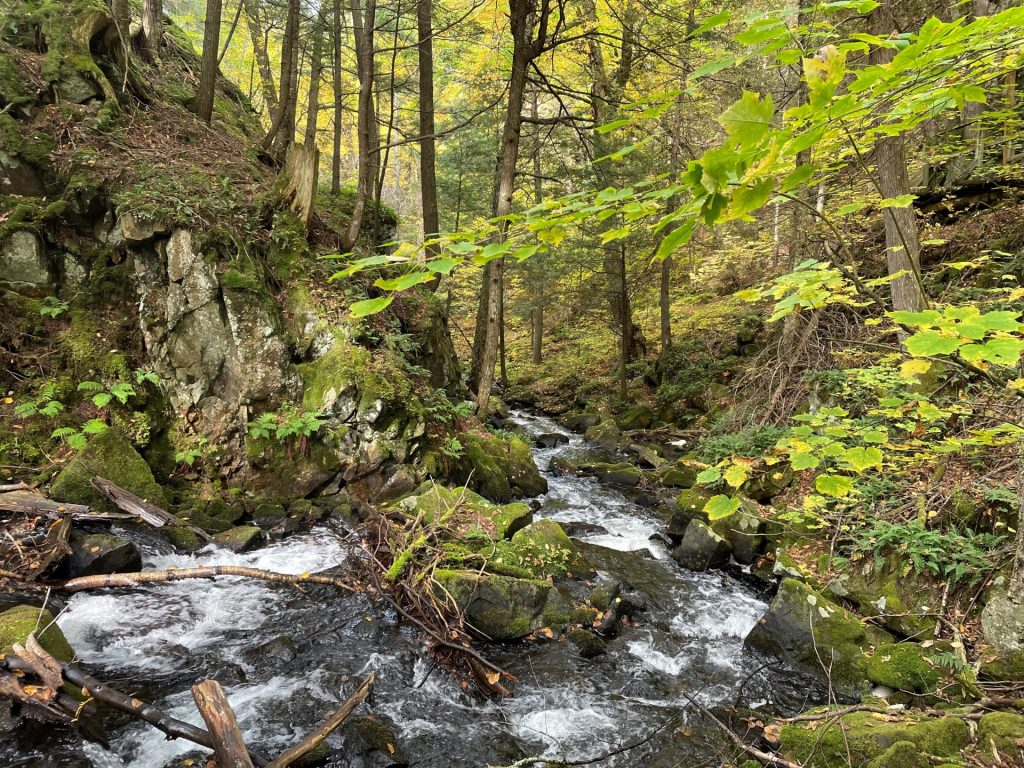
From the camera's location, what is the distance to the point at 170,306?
323 inches

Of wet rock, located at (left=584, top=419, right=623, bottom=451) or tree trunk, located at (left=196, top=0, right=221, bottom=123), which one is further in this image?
→ wet rock, located at (left=584, top=419, right=623, bottom=451)

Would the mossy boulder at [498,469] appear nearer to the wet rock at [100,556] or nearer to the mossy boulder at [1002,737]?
the wet rock at [100,556]

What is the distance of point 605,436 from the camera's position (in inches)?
556

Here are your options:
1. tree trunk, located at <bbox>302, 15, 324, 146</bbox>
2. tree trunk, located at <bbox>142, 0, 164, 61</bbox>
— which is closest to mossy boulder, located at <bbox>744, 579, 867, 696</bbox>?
tree trunk, located at <bbox>302, 15, 324, 146</bbox>

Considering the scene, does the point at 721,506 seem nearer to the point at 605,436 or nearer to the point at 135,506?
the point at 135,506

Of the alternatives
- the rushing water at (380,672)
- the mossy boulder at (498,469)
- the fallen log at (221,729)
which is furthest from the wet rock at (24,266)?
the fallen log at (221,729)

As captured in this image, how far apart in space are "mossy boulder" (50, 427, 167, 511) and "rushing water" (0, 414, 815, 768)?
1156 mm

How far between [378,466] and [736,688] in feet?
18.4

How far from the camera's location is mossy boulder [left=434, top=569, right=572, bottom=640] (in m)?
5.39

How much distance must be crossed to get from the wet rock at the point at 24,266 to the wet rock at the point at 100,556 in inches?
178

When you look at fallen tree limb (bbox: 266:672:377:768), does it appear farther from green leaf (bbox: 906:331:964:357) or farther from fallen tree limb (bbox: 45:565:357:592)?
green leaf (bbox: 906:331:964:357)

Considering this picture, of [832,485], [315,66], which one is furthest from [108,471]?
[315,66]

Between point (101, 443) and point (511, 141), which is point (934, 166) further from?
point (101, 443)

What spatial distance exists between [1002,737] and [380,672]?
4620mm
